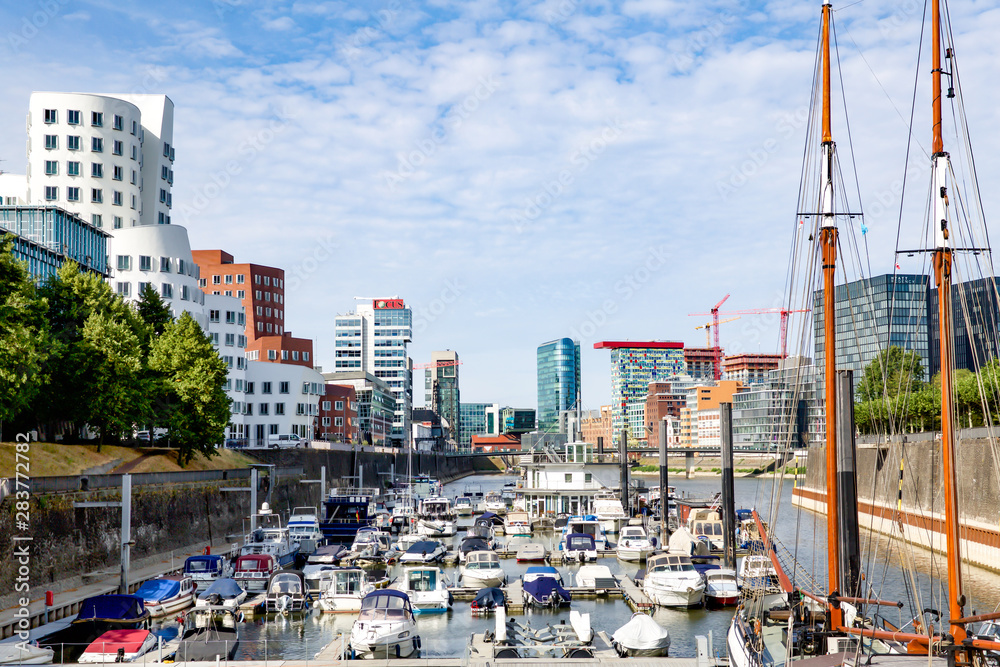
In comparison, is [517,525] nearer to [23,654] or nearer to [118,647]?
[118,647]

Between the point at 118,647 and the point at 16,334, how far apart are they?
2154 centimetres

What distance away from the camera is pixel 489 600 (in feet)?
163

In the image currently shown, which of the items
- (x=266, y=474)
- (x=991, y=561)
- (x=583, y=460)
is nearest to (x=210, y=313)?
(x=266, y=474)

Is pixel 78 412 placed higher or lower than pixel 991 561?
higher

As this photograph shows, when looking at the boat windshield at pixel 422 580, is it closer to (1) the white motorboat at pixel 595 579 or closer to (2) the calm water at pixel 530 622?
(2) the calm water at pixel 530 622

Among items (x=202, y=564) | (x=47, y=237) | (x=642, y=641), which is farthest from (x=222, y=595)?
(x=47, y=237)

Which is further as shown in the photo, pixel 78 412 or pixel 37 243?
pixel 37 243

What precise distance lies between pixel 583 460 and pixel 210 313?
5612 centimetres

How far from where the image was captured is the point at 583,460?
109 meters

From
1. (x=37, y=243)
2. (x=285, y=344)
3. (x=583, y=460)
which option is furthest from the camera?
(x=285, y=344)

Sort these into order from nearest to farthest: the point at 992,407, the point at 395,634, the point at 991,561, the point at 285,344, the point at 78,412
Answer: the point at 395,634
the point at 991,561
the point at 78,412
the point at 992,407
the point at 285,344

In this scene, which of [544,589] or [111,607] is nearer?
[111,607]

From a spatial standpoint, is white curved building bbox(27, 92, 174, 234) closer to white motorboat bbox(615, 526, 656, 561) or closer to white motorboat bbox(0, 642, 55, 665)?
white motorboat bbox(615, 526, 656, 561)

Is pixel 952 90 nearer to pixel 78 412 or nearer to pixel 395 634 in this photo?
pixel 395 634
